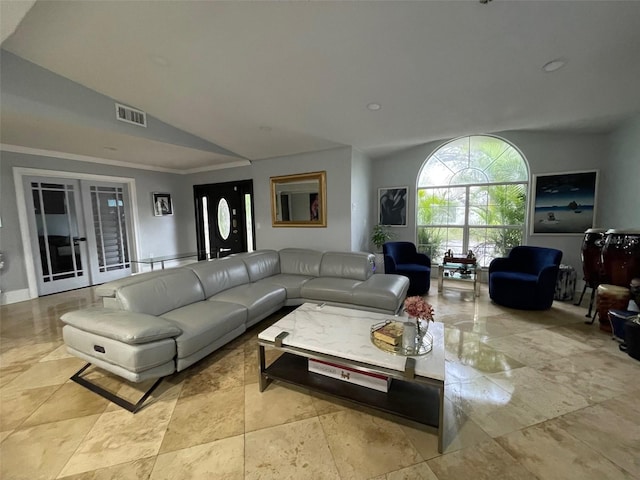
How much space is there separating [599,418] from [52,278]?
6.90 meters

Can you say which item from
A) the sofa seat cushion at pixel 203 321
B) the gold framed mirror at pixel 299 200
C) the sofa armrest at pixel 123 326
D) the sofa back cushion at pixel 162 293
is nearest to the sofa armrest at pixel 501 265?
the gold framed mirror at pixel 299 200

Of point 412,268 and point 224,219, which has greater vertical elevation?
point 224,219

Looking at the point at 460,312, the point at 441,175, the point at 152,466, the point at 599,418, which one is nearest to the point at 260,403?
the point at 152,466

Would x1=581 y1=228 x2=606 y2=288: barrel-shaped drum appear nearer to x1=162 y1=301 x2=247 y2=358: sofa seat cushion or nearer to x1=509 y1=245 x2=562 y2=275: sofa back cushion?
x1=509 y1=245 x2=562 y2=275: sofa back cushion

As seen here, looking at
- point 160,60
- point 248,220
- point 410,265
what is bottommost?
point 410,265

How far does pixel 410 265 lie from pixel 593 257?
2.20m

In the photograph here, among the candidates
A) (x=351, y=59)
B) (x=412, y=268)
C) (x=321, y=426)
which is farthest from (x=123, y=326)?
(x=412, y=268)

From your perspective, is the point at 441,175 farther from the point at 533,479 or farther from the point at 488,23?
the point at 533,479

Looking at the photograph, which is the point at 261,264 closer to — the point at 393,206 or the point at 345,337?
the point at 345,337

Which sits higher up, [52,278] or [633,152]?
[633,152]

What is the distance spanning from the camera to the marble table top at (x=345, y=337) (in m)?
1.54

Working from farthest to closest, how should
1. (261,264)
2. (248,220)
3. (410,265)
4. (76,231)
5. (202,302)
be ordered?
(248,220) < (76,231) < (410,265) < (261,264) < (202,302)

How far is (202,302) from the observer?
2676mm

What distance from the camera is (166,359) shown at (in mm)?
1880
